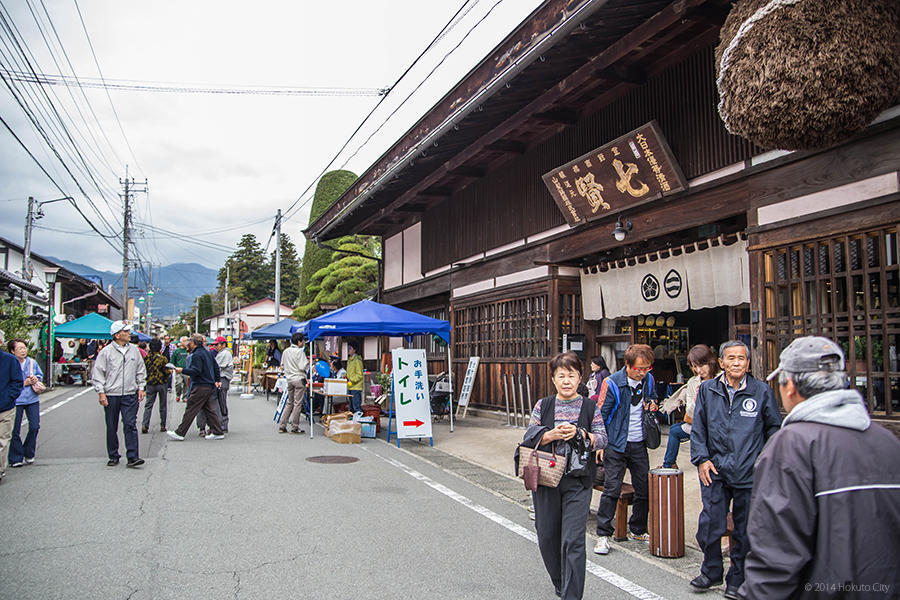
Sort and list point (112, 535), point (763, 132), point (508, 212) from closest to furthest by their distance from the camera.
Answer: point (112, 535) → point (763, 132) → point (508, 212)

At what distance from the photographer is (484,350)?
15.2m

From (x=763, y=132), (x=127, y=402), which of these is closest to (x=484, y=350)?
(x=127, y=402)

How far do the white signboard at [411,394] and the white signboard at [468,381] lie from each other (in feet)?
11.6

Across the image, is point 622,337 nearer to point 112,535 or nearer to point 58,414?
point 112,535

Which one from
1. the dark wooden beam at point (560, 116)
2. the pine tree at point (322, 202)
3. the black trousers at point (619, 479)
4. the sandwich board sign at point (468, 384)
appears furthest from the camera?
the pine tree at point (322, 202)

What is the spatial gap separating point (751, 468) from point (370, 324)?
8272 millimetres

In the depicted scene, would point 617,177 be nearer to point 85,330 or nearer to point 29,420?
point 29,420

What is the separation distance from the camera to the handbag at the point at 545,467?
4.17 meters

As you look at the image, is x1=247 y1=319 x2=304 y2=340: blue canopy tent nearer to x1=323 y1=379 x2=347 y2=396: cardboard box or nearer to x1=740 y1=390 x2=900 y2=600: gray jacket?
x1=323 y1=379 x2=347 y2=396: cardboard box

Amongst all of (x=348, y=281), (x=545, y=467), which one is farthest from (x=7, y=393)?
(x=348, y=281)

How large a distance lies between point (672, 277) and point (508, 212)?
508 cm

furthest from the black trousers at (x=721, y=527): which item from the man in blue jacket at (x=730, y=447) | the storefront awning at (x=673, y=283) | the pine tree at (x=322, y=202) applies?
the pine tree at (x=322, y=202)
